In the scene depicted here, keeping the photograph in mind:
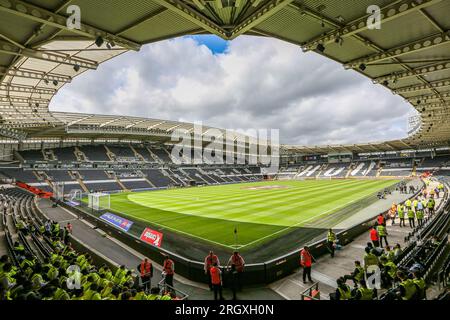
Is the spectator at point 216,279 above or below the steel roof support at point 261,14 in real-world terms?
below

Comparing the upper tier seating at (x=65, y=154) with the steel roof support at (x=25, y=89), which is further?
the upper tier seating at (x=65, y=154)

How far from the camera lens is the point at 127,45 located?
10508 mm

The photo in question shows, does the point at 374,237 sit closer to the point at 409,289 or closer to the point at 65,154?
the point at 409,289

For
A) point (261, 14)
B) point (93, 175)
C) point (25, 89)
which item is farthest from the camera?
point (93, 175)

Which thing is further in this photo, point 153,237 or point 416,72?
point 416,72

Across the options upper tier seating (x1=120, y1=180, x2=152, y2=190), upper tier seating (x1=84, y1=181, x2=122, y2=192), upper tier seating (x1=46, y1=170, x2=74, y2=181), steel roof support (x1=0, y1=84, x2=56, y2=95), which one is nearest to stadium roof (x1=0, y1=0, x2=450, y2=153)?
steel roof support (x1=0, y1=84, x2=56, y2=95)

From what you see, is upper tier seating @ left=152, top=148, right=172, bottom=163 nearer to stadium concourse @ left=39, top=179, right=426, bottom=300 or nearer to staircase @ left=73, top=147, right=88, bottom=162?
staircase @ left=73, top=147, right=88, bottom=162

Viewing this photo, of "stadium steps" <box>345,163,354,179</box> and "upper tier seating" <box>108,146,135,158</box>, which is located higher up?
"upper tier seating" <box>108,146,135,158</box>

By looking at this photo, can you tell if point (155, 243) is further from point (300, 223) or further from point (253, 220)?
point (300, 223)

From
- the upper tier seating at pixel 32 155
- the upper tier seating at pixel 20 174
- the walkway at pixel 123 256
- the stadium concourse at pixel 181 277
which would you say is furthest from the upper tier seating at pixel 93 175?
the stadium concourse at pixel 181 277

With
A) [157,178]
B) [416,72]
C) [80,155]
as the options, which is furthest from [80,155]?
[416,72]

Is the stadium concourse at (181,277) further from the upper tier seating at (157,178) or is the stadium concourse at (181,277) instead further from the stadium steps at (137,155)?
the stadium steps at (137,155)
